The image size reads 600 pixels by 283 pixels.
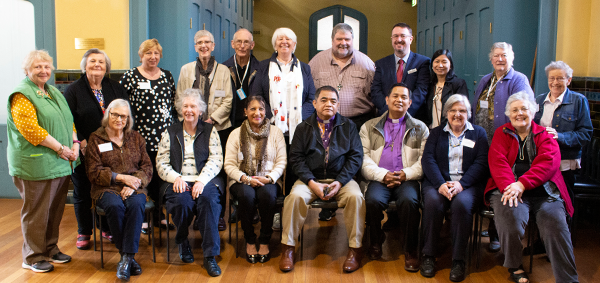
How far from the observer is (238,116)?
12.1 feet

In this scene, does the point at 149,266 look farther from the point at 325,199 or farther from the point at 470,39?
the point at 470,39

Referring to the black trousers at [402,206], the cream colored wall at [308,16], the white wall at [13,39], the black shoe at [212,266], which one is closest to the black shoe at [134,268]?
the black shoe at [212,266]

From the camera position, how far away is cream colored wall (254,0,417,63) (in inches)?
360

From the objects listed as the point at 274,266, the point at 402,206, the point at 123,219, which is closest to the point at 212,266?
the point at 274,266

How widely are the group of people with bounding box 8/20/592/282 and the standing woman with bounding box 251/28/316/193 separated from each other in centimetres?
1

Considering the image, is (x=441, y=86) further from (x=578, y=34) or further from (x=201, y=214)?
(x=201, y=214)

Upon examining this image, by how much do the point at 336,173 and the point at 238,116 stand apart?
1030 millimetres

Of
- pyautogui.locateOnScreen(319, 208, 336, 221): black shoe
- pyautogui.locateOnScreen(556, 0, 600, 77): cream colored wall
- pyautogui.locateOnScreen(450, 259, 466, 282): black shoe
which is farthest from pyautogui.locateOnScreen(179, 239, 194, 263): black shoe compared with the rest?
pyautogui.locateOnScreen(556, 0, 600, 77): cream colored wall

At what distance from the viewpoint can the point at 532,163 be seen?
2830 mm

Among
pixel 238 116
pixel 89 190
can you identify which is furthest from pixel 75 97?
pixel 238 116

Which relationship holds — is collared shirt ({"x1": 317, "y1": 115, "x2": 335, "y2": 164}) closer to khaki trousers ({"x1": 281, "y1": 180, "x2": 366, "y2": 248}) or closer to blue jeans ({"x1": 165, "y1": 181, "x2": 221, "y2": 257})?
khaki trousers ({"x1": 281, "y1": 180, "x2": 366, "y2": 248})

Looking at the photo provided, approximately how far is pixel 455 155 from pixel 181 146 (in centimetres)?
187

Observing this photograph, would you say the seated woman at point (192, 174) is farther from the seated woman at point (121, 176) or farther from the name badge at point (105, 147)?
the name badge at point (105, 147)

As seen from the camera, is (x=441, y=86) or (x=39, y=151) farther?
(x=441, y=86)
